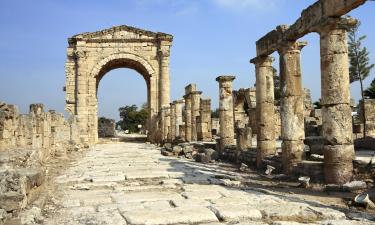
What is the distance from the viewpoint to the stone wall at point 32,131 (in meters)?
9.22

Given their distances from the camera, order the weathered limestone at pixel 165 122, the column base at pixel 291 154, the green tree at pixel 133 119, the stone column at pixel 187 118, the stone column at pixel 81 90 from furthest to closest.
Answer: the green tree at pixel 133 119
the stone column at pixel 81 90
the weathered limestone at pixel 165 122
the stone column at pixel 187 118
the column base at pixel 291 154

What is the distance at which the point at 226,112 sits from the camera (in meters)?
15.9

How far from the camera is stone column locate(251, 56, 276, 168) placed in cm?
1191

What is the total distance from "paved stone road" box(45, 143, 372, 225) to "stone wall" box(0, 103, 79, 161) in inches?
60.3

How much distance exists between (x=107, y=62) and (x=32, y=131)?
17.6 meters

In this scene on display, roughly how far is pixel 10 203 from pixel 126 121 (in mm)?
59232

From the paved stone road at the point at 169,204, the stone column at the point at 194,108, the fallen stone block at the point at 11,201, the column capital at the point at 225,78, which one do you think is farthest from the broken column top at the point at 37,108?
the stone column at the point at 194,108

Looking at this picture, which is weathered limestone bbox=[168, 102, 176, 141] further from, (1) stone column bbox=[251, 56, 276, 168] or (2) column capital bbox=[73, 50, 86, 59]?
(1) stone column bbox=[251, 56, 276, 168]

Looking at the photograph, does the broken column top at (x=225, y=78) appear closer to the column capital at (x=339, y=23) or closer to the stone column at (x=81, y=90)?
the column capital at (x=339, y=23)

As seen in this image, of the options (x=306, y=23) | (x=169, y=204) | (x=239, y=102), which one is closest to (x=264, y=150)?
(x=306, y=23)

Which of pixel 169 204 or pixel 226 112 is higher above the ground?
pixel 226 112

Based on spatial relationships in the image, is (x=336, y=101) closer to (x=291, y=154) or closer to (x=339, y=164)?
(x=339, y=164)

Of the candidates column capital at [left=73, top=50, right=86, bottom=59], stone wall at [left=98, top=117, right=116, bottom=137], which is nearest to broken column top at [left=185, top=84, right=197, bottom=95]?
column capital at [left=73, top=50, right=86, bottom=59]

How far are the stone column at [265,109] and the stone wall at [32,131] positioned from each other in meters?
6.19
